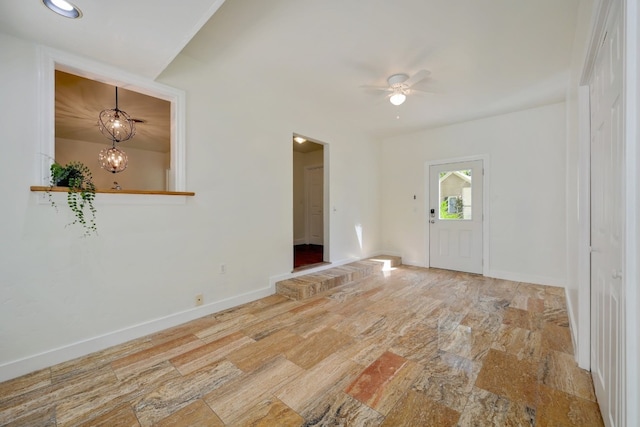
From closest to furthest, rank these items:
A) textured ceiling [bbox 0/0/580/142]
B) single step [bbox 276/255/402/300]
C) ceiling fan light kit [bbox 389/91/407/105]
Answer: textured ceiling [bbox 0/0/580/142] < ceiling fan light kit [bbox 389/91/407/105] < single step [bbox 276/255/402/300]

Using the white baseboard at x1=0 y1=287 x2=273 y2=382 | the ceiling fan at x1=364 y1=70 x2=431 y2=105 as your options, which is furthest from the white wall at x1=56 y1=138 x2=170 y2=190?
the ceiling fan at x1=364 y1=70 x2=431 y2=105

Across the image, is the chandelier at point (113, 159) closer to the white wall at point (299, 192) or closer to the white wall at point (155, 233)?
the white wall at point (155, 233)

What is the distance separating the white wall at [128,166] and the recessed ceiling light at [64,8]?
491 centimetres

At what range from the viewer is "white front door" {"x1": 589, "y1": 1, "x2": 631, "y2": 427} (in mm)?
1047

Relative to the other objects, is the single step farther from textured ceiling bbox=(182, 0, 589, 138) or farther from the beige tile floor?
textured ceiling bbox=(182, 0, 589, 138)

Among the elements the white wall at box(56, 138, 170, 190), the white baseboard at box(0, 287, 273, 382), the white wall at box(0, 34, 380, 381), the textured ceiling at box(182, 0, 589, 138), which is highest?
the textured ceiling at box(182, 0, 589, 138)

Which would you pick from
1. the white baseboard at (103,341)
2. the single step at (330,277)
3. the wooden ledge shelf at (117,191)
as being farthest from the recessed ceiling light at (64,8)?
the single step at (330,277)

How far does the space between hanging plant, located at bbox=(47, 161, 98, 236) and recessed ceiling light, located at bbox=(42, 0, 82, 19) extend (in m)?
0.95

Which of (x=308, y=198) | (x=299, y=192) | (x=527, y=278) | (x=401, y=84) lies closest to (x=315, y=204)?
(x=308, y=198)

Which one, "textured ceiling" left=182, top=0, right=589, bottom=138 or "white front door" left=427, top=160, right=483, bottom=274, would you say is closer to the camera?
"textured ceiling" left=182, top=0, right=589, bottom=138

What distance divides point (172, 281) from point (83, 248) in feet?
2.49

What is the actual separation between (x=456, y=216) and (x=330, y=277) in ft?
8.49

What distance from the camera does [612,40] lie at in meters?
1.19

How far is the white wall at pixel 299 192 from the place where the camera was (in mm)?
6875
